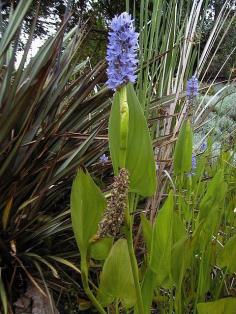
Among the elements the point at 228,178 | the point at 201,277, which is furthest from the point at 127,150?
the point at 228,178

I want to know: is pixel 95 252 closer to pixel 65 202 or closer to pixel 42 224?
pixel 42 224

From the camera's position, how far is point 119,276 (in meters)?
0.68

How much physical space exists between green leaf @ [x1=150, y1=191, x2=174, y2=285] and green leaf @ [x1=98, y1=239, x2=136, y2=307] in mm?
77

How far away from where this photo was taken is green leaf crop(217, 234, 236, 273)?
858mm

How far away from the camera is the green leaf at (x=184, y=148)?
3.04ft

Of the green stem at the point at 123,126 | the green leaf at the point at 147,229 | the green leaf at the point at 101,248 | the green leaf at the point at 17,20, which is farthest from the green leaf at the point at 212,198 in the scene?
the green leaf at the point at 17,20

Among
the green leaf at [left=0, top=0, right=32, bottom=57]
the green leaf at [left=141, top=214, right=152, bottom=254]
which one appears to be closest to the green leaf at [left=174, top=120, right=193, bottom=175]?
the green leaf at [left=141, top=214, right=152, bottom=254]

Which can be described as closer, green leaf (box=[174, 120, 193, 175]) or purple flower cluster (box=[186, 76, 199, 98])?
green leaf (box=[174, 120, 193, 175])

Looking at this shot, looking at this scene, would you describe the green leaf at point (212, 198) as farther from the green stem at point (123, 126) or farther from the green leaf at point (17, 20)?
the green leaf at point (17, 20)

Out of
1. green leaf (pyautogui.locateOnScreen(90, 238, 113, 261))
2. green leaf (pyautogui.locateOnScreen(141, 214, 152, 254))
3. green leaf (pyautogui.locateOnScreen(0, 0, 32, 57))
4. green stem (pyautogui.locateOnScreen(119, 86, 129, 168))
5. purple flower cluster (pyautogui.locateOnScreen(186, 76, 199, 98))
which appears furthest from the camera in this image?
green leaf (pyautogui.locateOnScreen(0, 0, 32, 57))

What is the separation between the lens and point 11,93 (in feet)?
3.98

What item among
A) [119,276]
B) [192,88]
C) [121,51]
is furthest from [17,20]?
[119,276]

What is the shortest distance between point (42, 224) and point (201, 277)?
459mm

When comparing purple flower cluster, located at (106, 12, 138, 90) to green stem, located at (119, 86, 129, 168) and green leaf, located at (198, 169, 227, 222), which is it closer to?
green stem, located at (119, 86, 129, 168)
